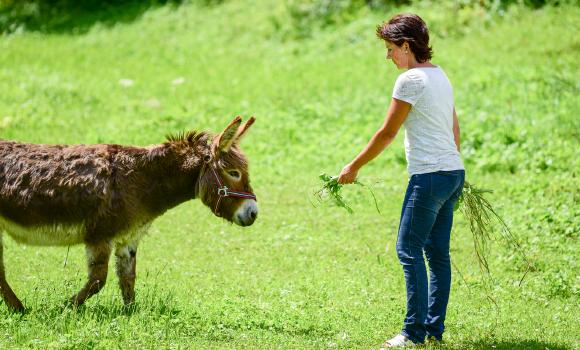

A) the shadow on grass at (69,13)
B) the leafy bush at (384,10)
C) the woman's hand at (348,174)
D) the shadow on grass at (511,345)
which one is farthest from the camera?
the shadow on grass at (69,13)

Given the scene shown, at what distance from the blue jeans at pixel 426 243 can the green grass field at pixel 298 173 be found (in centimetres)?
36

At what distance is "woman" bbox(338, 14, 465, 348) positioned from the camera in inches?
230

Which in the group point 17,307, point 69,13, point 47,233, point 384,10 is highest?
point 69,13

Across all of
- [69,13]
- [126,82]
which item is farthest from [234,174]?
[69,13]

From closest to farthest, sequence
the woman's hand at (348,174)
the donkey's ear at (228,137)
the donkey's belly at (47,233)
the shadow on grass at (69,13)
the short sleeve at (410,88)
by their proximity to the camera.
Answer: the short sleeve at (410,88)
the woman's hand at (348,174)
the donkey's ear at (228,137)
the donkey's belly at (47,233)
the shadow on grass at (69,13)

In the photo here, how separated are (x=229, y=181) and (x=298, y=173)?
21.1 ft

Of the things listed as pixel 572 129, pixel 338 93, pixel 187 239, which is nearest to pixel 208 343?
pixel 187 239

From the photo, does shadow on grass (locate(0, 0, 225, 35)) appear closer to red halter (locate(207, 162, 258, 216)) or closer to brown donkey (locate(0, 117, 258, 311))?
brown donkey (locate(0, 117, 258, 311))

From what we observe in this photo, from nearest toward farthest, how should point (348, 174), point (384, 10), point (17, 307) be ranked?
point (348, 174), point (17, 307), point (384, 10)

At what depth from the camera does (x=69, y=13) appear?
2869cm

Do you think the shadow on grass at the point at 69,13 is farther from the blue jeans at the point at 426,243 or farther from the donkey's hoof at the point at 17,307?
the blue jeans at the point at 426,243

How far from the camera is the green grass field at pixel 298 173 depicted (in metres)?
6.86

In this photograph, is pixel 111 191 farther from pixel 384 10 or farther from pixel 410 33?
pixel 384 10

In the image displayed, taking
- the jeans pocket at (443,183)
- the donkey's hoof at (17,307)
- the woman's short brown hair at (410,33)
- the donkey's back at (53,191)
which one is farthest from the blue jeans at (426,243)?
the donkey's hoof at (17,307)
